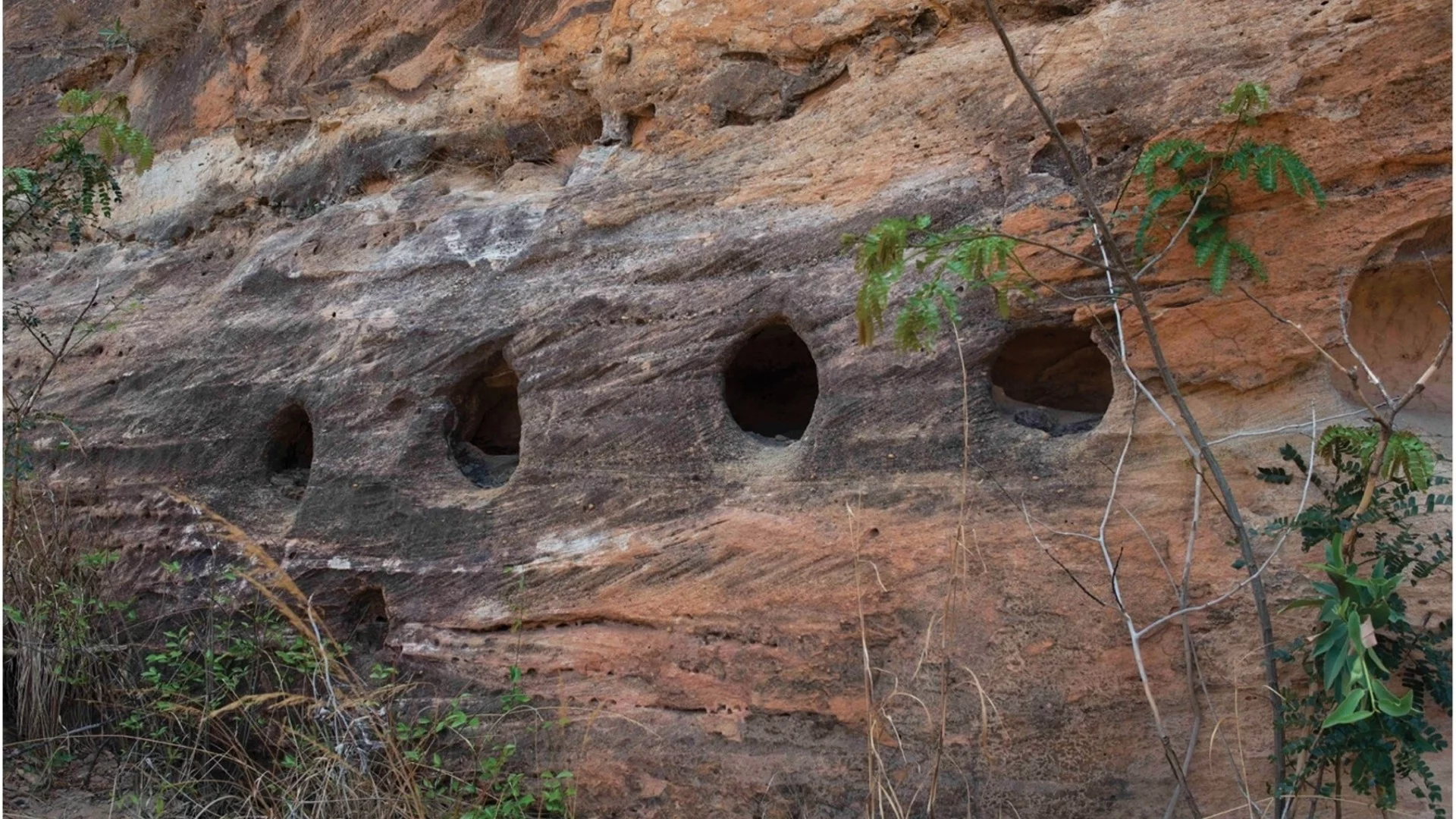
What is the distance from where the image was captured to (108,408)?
525 centimetres

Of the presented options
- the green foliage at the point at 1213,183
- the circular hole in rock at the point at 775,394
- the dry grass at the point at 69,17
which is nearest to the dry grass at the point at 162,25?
the dry grass at the point at 69,17

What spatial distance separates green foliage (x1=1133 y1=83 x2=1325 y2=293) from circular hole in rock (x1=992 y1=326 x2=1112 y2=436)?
863 millimetres

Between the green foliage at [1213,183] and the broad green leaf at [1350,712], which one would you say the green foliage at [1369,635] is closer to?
the broad green leaf at [1350,712]

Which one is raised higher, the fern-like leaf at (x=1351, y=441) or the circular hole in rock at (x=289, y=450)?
the fern-like leaf at (x=1351, y=441)

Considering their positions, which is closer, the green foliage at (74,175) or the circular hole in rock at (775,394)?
the circular hole in rock at (775,394)

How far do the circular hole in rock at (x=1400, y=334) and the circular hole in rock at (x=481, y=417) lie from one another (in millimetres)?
2594

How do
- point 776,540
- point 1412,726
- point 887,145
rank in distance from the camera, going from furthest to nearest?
point 887,145, point 776,540, point 1412,726

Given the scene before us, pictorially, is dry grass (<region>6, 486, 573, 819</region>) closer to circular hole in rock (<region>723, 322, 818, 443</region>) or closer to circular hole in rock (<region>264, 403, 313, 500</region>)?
circular hole in rock (<region>264, 403, 313, 500</region>)

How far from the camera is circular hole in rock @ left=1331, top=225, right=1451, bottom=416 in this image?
326cm

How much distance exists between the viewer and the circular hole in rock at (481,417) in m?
4.46

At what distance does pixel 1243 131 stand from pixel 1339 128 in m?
0.23

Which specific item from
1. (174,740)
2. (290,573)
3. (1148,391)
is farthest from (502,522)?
(1148,391)

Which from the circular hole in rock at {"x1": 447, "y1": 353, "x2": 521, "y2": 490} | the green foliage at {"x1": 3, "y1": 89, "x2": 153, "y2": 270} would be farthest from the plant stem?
the green foliage at {"x1": 3, "y1": 89, "x2": 153, "y2": 270}

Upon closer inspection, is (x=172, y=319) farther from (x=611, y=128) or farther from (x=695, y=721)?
(x=695, y=721)
